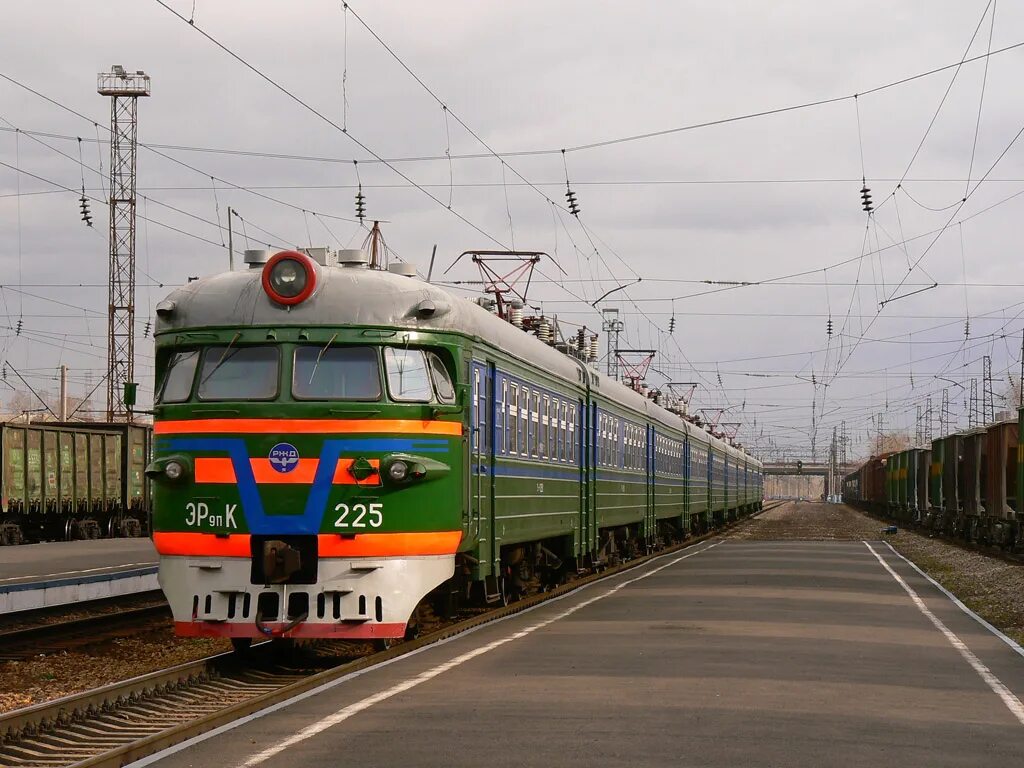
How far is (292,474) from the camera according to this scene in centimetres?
1280

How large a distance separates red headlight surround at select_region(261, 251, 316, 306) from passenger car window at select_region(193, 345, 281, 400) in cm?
47

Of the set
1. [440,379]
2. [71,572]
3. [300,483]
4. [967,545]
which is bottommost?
[967,545]

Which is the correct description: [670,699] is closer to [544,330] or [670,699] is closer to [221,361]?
[221,361]

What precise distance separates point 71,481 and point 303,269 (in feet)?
98.4

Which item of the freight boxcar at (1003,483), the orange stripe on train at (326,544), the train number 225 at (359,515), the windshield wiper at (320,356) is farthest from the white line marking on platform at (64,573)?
the freight boxcar at (1003,483)

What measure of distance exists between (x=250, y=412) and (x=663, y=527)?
2647 centimetres

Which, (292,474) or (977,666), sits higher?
(292,474)

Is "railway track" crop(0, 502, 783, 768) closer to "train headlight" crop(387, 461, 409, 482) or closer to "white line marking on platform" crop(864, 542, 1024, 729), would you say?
"train headlight" crop(387, 461, 409, 482)

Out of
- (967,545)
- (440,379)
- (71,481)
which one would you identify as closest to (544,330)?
(440,379)

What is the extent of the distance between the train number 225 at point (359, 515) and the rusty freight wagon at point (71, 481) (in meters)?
23.3

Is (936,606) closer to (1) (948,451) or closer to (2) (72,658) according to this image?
(2) (72,658)

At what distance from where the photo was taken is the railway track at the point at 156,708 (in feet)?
30.8

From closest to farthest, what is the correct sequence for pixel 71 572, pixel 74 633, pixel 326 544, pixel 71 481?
pixel 326 544, pixel 74 633, pixel 71 572, pixel 71 481

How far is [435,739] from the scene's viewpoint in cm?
900
